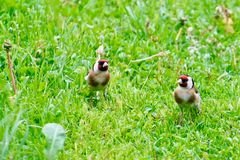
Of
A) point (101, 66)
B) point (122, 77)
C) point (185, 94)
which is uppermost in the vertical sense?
point (101, 66)

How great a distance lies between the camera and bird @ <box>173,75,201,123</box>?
527 cm

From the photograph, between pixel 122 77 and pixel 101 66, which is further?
pixel 122 77

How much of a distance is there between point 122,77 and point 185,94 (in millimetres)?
875

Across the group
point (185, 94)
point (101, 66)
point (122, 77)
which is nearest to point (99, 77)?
point (101, 66)

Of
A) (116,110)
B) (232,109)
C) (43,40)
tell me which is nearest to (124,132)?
(116,110)

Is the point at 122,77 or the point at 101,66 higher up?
the point at 101,66

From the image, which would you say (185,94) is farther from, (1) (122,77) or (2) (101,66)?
(1) (122,77)

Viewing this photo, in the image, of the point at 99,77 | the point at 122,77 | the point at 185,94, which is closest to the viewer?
the point at 185,94

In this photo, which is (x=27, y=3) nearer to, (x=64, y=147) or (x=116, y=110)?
(x=116, y=110)

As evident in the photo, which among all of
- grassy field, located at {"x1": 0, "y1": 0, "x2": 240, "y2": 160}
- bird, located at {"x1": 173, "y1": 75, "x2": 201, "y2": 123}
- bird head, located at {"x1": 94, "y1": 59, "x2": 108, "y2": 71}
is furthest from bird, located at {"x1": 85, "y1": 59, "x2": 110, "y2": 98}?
bird, located at {"x1": 173, "y1": 75, "x2": 201, "y2": 123}

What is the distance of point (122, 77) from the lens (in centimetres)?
596

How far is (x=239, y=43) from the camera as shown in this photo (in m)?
6.72

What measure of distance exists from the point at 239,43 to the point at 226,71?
594mm

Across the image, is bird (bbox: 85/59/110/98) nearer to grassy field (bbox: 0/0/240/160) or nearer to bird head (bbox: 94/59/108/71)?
bird head (bbox: 94/59/108/71)
